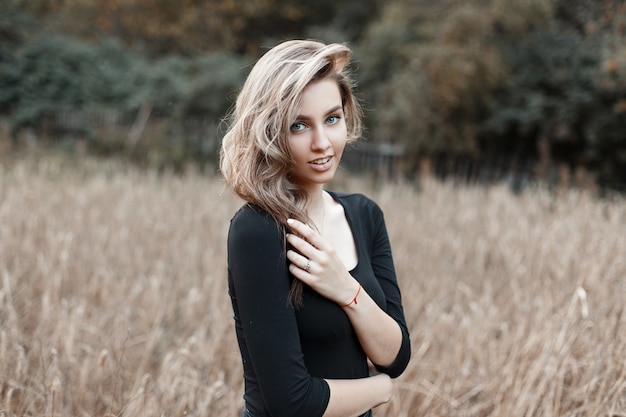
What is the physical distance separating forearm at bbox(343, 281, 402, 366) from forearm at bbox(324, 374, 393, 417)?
0.05 m

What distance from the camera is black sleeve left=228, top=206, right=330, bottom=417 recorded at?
42.8 inches

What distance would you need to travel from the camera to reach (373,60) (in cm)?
1178

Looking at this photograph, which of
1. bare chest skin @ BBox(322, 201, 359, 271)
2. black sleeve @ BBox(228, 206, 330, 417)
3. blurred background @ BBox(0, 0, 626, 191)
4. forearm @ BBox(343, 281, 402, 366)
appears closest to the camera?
black sleeve @ BBox(228, 206, 330, 417)

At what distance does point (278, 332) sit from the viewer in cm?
109

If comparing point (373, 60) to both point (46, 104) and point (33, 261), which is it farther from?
point (33, 261)

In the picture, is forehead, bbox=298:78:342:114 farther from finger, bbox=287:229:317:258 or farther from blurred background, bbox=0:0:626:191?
blurred background, bbox=0:0:626:191

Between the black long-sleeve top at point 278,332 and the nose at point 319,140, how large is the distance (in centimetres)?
17

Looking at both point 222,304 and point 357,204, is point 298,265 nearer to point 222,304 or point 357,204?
point 357,204

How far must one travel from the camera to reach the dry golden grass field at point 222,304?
2.07 meters

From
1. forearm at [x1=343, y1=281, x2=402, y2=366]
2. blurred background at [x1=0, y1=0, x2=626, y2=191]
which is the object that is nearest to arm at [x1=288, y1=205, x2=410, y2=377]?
forearm at [x1=343, y1=281, x2=402, y2=366]

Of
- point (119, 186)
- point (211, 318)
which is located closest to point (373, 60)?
point (119, 186)

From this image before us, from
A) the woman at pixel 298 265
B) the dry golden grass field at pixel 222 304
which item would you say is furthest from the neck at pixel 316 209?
the dry golden grass field at pixel 222 304

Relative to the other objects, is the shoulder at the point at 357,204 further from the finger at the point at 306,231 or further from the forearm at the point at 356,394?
the forearm at the point at 356,394

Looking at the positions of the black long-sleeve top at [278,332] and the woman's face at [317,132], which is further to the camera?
the woman's face at [317,132]
